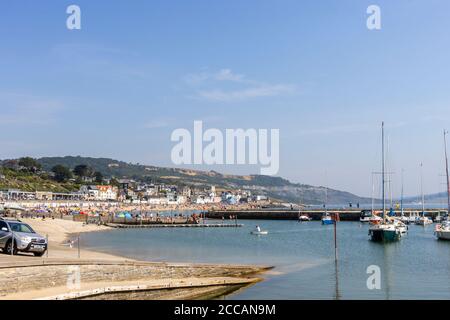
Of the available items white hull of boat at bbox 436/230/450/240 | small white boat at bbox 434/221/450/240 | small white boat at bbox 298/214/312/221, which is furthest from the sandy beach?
small white boat at bbox 298/214/312/221

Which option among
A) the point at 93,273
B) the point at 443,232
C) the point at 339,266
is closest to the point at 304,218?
the point at 443,232

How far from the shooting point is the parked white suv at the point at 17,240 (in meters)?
26.9

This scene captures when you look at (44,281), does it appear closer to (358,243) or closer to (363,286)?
(363,286)

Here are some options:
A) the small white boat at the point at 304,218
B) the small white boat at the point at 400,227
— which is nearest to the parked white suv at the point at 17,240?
the small white boat at the point at 400,227

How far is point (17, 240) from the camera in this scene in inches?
1057

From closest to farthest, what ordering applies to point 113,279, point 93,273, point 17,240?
point 93,273
point 113,279
point 17,240

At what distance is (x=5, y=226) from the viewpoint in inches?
1078

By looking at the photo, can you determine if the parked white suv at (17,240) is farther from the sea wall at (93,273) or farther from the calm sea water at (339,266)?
the calm sea water at (339,266)

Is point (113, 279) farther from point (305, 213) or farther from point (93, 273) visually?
point (305, 213)

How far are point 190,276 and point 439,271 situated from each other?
71.2ft

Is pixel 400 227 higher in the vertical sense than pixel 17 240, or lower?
lower

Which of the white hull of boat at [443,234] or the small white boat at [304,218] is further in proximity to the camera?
the small white boat at [304,218]

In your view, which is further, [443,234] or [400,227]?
[400,227]
